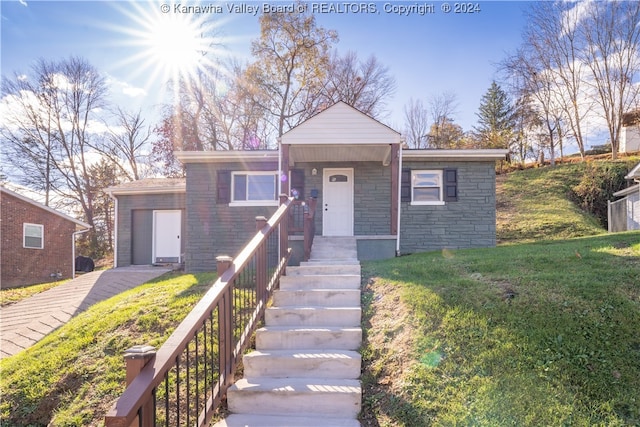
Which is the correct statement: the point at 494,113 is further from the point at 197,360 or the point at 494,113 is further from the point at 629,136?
the point at 197,360

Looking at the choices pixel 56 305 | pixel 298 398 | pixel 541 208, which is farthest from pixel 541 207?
pixel 56 305

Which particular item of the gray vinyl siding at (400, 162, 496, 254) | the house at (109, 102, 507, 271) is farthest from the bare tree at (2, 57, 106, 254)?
the gray vinyl siding at (400, 162, 496, 254)

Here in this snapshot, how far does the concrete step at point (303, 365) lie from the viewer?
3217 mm

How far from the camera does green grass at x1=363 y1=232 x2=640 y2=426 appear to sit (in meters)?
2.53

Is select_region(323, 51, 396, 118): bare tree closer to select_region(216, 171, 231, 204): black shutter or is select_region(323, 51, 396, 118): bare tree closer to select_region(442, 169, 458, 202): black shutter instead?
select_region(442, 169, 458, 202): black shutter

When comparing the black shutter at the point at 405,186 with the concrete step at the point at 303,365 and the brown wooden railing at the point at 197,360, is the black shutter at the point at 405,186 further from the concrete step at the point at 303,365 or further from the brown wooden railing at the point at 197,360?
the concrete step at the point at 303,365

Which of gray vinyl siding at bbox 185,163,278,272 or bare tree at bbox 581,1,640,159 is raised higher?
bare tree at bbox 581,1,640,159

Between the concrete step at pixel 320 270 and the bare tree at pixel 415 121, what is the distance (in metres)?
23.4

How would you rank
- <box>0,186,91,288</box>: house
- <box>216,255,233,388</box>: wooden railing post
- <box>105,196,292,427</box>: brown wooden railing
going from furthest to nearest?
<box>0,186,91,288</box>: house → <box>216,255,233,388</box>: wooden railing post → <box>105,196,292,427</box>: brown wooden railing

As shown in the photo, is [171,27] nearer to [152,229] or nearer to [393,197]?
[152,229]

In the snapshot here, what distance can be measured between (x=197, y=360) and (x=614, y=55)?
28.2 metres

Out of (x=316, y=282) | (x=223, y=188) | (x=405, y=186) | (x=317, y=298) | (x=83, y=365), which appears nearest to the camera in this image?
(x=83, y=365)

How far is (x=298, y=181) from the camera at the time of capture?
33.6 feet

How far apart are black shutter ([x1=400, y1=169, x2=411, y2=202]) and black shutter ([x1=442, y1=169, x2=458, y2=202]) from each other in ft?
3.23
